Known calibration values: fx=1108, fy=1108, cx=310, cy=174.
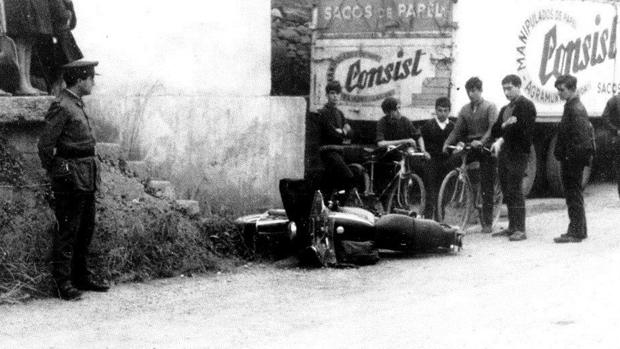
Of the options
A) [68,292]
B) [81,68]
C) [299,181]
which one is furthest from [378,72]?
[68,292]

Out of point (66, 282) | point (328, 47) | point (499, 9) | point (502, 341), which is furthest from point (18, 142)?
point (499, 9)

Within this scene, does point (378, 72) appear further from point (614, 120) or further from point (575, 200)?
point (575, 200)

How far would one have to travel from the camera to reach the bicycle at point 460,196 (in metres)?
11.9

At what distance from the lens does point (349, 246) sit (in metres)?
9.81

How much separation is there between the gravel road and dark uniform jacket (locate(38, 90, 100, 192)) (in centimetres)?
87

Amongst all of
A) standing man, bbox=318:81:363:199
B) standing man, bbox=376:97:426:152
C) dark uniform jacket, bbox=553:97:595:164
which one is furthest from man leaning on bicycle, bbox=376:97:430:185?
dark uniform jacket, bbox=553:97:595:164

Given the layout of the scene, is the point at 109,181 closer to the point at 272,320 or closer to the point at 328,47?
the point at 272,320

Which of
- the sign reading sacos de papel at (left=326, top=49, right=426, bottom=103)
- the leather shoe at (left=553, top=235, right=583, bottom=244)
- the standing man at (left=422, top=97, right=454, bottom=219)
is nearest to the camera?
the leather shoe at (left=553, top=235, right=583, bottom=244)

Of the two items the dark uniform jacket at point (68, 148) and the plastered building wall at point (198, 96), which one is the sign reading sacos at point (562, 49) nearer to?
the plastered building wall at point (198, 96)

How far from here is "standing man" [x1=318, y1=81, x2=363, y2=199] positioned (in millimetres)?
11359

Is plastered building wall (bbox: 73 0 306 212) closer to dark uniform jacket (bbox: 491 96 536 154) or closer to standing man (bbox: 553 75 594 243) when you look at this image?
dark uniform jacket (bbox: 491 96 536 154)

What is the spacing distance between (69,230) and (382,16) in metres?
6.68

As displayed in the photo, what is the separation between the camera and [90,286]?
837cm

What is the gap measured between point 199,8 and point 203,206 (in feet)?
7.04
